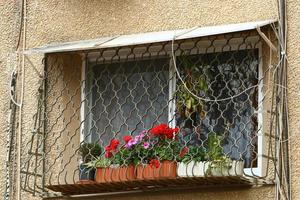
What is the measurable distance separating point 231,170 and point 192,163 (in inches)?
14.0

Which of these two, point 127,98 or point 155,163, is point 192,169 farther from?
point 127,98

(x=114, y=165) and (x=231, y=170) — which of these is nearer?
(x=231, y=170)

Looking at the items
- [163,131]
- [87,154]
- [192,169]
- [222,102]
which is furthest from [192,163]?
[87,154]

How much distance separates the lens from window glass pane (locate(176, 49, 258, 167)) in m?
9.55

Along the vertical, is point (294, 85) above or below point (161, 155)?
above

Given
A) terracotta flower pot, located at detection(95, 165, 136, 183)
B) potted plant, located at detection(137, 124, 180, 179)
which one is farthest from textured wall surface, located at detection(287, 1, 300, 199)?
terracotta flower pot, located at detection(95, 165, 136, 183)

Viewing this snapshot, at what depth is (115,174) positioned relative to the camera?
30.8 ft

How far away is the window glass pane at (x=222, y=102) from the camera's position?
9.55 metres

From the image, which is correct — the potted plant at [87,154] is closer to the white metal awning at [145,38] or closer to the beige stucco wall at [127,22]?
the beige stucco wall at [127,22]

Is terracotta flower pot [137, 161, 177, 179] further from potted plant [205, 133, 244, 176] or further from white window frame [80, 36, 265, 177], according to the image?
white window frame [80, 36, 265, 177]

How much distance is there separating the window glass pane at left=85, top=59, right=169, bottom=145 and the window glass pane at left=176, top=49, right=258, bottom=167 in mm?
255

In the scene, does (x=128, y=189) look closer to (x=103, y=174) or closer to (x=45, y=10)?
(x=103, y=174)

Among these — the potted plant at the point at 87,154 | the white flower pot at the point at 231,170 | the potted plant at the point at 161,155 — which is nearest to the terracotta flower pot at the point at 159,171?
the potted plant at the point at 161,155

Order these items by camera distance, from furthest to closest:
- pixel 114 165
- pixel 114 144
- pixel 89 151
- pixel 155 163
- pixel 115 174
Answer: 1. pixel 89 151
2. pixel 114 144
3. pixel 114 165
4. pixel 115 174
5. pixel 155 163
